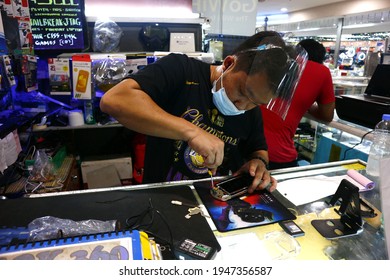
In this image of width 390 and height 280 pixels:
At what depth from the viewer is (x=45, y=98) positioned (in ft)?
7.77

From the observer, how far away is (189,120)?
125 cm

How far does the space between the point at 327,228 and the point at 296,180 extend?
35 cm

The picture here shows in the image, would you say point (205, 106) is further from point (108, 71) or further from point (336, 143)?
point (336, 143)

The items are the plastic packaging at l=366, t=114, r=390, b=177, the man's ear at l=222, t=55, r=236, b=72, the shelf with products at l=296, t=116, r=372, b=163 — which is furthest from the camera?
the shelf with products at l=296, t=116, r=372, b=163

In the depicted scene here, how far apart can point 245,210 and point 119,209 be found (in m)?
0.43

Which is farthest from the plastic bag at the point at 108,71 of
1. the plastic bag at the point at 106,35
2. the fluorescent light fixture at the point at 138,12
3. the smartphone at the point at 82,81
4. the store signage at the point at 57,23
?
the fluorescent light fixture at the point at 138,12

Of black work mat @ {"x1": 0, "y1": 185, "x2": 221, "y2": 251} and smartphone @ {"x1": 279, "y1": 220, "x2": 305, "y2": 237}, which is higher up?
black work mat @ {"x1": 0, "y1": 185, "x2": 221, "y2": 251}

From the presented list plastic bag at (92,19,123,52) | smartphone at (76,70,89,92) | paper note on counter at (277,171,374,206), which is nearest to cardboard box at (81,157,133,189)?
smartphone at (76,70,89,92)

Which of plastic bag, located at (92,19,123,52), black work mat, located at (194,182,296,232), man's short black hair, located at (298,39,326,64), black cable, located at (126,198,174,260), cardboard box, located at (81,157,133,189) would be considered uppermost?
plastic bag, located at (92,19,123,52)

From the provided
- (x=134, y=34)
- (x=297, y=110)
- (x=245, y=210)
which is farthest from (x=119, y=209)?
(x=134, y=34)

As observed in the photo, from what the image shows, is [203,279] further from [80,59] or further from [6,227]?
[80,59]

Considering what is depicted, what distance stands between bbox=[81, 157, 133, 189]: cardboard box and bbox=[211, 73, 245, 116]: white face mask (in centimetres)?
176

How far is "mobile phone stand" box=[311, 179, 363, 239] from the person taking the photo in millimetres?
865

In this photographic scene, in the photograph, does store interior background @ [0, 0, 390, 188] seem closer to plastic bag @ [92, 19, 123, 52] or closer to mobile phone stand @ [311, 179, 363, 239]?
plastic bag @ [92, 19, 123, 52]
